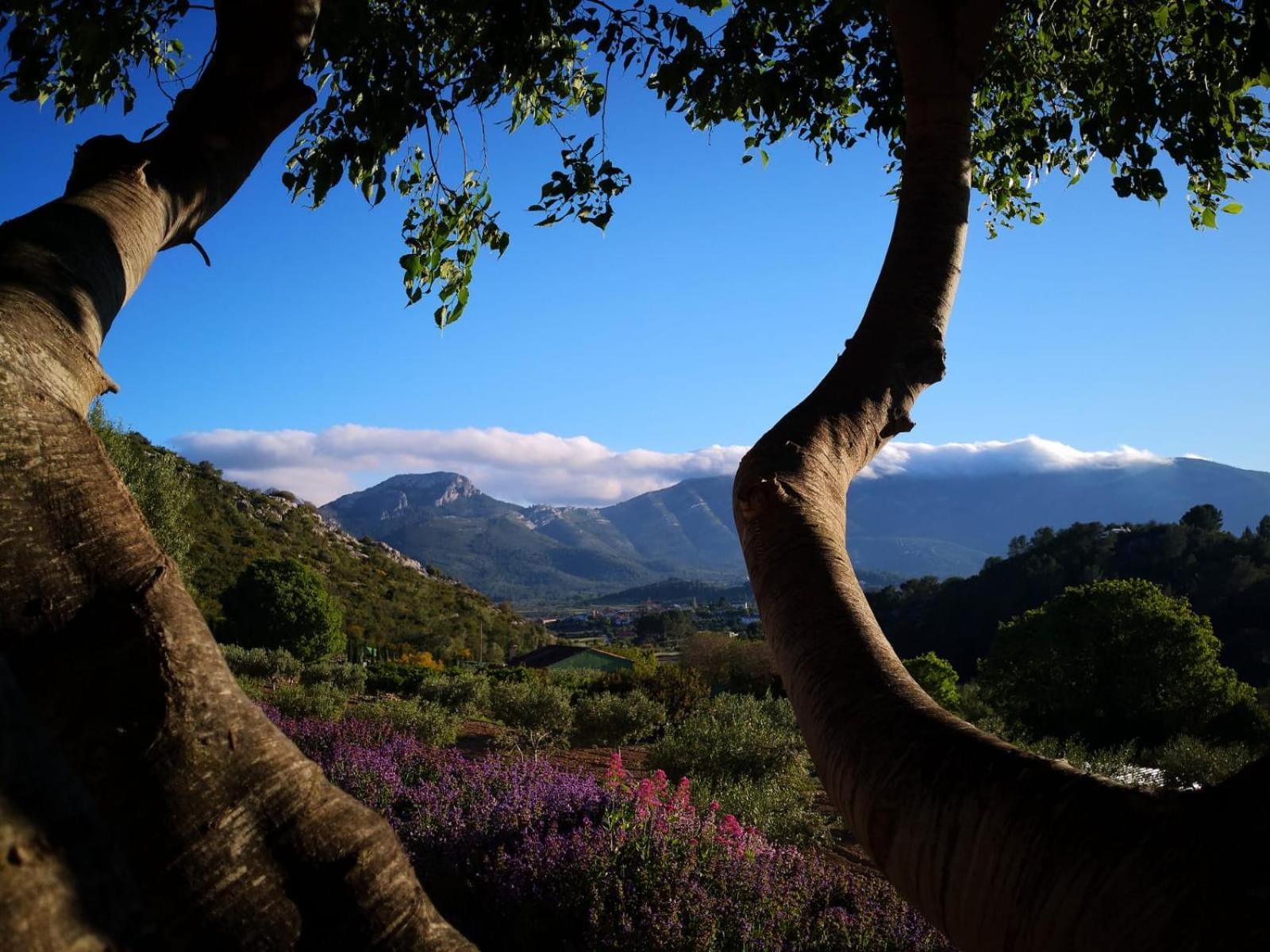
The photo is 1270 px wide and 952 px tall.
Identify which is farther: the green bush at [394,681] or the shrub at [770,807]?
the green bush at [394,681]

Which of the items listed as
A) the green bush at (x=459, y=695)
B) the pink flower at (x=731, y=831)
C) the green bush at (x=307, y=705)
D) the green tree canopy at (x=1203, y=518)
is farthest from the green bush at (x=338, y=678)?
the green tree canopy at (x=1203, y=518)

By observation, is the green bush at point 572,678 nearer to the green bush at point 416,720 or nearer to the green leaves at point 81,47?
the green bush at point 416,720

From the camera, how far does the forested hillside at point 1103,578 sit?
33.0 metres

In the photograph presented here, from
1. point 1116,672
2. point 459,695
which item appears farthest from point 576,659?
point 1116,672

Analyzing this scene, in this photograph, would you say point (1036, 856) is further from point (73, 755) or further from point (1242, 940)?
point (73, 755)

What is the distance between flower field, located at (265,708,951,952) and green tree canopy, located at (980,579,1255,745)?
11.4 meters

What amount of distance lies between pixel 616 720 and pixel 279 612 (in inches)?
879

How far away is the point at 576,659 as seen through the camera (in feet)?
148

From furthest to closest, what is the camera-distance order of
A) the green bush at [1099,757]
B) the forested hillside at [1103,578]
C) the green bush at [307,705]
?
the forested hillside at [1103,578] → the green bush at [307,705] → the green bush at [1099,757]

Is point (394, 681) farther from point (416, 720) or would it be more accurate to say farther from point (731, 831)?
point (731, 831)

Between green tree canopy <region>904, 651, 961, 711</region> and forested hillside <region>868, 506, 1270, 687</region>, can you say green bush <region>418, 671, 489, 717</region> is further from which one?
forested hillside <region>868, 506, 1270, 687</region>

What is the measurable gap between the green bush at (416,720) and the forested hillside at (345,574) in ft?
76.4

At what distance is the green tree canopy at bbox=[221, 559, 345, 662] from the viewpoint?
30.5 metres

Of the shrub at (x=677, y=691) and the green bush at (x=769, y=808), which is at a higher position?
the green bush at (x=769, y=808)
